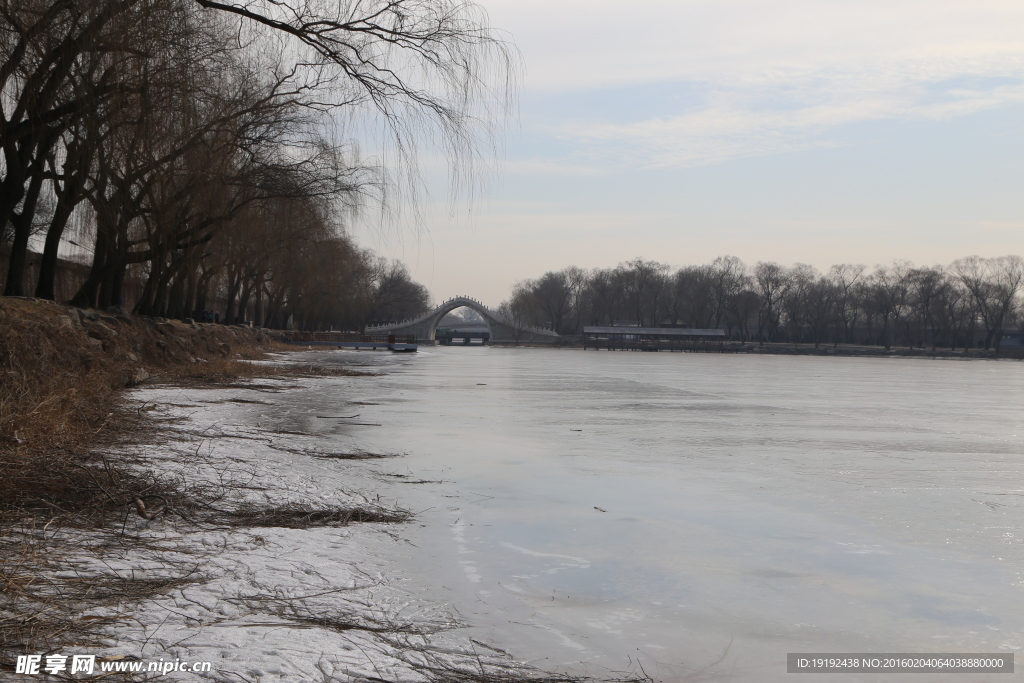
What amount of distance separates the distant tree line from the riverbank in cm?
11663

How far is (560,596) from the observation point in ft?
12.7

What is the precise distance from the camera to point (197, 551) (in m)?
4.11

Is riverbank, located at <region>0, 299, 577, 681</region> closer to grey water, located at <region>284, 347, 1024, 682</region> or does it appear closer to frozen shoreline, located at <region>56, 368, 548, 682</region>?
frozen shoreline, located at <region>56, 368, 548, 682</region>

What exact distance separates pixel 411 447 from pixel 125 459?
309 cm

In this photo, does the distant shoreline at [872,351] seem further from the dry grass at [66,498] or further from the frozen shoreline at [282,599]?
the frozen shoreline at [282,599]

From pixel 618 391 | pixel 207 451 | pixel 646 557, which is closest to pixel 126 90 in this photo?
pixel 207 451

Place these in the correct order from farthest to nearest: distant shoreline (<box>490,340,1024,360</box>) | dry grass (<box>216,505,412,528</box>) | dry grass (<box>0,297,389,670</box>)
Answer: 1. distant shoreline (<box>490,340,1024,360</box>)
2. dry grass (<box>216,505,412,528</box>)
3. dry grass (<box>0,297,389,670</box>)

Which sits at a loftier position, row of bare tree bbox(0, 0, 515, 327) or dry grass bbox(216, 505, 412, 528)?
row of bare tree bbox(0, 0, 515, 327)

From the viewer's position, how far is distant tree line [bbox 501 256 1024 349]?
11112 cm

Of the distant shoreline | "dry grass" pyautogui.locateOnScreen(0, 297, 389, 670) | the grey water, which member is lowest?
the grey water

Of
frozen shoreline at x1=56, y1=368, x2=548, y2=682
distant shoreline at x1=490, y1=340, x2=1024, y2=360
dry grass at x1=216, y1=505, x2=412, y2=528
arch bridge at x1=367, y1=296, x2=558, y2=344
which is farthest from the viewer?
arch bridge at x1=367, y1=296, x2=558, y2=344

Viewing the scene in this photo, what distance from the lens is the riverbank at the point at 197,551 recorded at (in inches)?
114

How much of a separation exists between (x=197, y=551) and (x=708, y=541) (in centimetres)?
287

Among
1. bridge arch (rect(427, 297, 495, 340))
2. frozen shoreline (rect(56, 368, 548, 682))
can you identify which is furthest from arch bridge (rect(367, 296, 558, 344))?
frozen shoreline (rect(56, 368, 548, 682))
